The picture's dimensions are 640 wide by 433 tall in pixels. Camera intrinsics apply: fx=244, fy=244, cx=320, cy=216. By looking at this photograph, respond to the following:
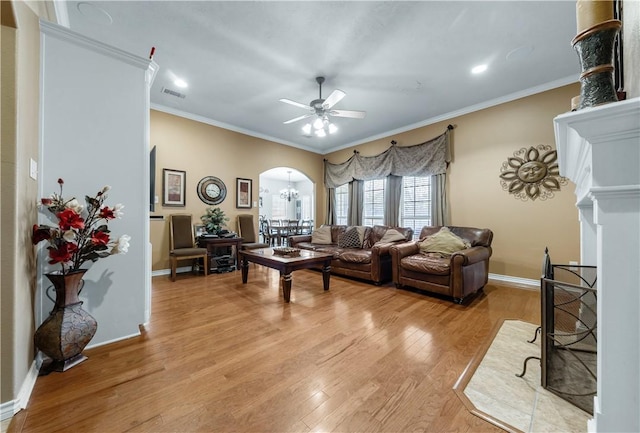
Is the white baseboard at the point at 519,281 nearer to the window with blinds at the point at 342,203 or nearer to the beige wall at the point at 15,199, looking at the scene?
the window with blinds at the point at 342,203

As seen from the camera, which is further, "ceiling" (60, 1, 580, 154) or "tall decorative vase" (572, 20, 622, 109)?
"ceiling" (60, 1, 580, 154)

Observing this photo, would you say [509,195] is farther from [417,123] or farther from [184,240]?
[184,240]

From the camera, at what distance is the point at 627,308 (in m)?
0.84

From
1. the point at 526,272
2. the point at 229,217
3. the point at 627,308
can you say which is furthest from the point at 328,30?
the point at 526,272

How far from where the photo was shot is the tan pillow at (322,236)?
17.4ft

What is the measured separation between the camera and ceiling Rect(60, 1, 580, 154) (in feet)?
7.47

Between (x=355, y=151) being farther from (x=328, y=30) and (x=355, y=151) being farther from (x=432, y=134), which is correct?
(x=328, y=30)

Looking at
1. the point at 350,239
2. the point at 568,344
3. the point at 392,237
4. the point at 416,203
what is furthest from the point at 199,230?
the point at 568,344

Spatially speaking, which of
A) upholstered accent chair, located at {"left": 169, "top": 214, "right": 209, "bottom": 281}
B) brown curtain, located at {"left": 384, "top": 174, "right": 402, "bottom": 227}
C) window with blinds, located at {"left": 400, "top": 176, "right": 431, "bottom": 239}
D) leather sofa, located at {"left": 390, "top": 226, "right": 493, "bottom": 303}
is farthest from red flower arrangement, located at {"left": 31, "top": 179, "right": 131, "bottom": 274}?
window with blinds, located at {"left": 400, "top": 176, "right": 431, "bottom": 239}

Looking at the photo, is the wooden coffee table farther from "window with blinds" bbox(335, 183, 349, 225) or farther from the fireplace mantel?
"window with blinds" bbox(335, 183, 349, 225)

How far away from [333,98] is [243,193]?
3183 mm

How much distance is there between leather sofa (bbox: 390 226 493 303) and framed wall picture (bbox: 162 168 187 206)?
3908 millimetres

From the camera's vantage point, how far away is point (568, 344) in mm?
1387

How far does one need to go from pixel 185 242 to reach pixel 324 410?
396 centimetres
